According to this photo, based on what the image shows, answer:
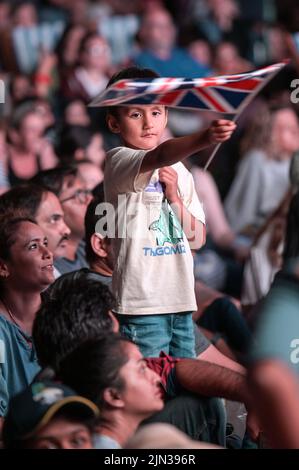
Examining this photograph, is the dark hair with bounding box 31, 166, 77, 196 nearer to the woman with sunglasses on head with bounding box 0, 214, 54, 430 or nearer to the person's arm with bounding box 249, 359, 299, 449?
the woman with sunglasses on head with bounding box 0, 214, 54, 430

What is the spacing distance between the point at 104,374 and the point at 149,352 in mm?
Result: 549

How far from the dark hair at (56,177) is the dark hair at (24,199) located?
1.81 ft

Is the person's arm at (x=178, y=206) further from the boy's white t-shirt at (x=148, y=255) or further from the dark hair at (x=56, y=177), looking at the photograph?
the dark hair at (x=56, y=177)

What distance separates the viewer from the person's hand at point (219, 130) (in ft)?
10.9

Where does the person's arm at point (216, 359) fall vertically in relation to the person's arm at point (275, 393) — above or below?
below

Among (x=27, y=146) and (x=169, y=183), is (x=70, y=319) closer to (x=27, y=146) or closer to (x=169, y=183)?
(x=169, y=183)

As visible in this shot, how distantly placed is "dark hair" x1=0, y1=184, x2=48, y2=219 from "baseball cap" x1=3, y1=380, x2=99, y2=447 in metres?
1.55

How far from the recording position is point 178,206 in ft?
12.7

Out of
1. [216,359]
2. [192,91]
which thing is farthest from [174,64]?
[192,91]

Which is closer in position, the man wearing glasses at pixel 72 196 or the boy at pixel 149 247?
the boy at pixel 149 247

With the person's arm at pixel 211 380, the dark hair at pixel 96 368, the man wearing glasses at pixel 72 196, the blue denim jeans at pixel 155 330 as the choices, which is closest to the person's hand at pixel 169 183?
the blue denim jeans at pixel 155 330

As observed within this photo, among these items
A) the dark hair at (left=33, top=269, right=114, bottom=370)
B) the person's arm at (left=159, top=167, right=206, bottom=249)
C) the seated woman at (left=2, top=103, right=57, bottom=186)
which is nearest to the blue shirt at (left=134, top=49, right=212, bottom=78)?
the seated woman at (left=2, top=103, right=57, bottom=186)
